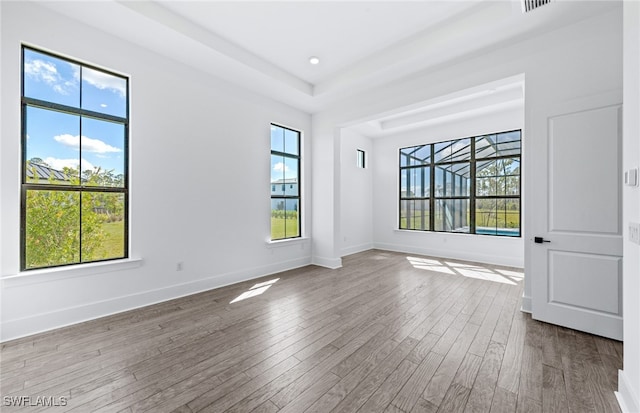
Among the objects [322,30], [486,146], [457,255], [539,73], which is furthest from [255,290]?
[486,146]

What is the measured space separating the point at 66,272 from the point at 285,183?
3343 millimetres

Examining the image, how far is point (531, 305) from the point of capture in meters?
3.06

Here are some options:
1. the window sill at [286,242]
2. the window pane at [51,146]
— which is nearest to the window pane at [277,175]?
the window sill at [286,242]

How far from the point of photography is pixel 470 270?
5094 mm

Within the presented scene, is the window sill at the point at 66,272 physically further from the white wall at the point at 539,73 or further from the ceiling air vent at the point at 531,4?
the ceiling air vent at the point at 531,4

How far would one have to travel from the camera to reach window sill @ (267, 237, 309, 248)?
4.84 meters

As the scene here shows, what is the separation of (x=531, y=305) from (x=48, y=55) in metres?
5.94

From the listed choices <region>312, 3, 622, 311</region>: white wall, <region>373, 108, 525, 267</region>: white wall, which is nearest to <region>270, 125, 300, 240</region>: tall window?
<region>312, 3, 622, 311</region>: white wall

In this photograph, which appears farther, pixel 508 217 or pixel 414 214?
pixel 414 214
